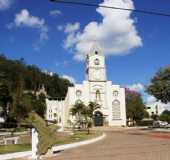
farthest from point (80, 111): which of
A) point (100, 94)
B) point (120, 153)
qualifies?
point (120, 153)

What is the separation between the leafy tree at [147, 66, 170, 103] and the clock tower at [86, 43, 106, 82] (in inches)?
1373

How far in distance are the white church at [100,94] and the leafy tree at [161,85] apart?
3379 centimetres

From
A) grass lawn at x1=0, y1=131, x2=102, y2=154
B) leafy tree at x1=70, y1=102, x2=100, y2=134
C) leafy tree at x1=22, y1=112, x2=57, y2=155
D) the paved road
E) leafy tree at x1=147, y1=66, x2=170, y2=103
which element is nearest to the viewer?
the paved road

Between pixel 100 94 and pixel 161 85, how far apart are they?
123 feet

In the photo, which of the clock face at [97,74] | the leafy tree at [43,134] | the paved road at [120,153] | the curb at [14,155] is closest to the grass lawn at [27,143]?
the curb at [14,155]

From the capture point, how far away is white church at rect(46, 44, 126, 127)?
92.2 meters

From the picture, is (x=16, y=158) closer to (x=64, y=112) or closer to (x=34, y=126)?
(x=34, y=126)

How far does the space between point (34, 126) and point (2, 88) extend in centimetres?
4482

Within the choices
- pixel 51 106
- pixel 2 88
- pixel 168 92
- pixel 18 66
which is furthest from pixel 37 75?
pixel 168 92

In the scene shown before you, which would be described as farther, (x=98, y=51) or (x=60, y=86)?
(x=60, y=86)

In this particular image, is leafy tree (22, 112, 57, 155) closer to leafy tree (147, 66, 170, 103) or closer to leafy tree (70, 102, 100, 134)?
leafy tree (70, 102, 100, 134)

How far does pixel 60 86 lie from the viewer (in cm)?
13962

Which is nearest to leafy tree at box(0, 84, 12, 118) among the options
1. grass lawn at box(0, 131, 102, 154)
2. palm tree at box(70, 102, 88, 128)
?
palm tree at box(70, 102, 88, 128)

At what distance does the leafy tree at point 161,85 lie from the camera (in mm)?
57372
